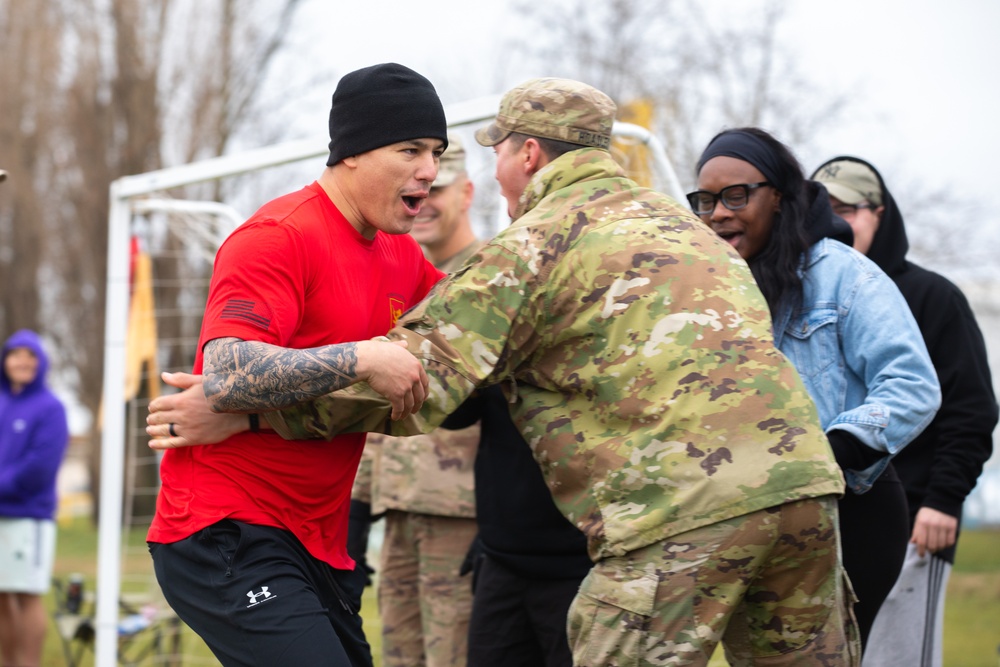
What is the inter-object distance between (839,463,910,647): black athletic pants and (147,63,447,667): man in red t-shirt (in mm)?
1503

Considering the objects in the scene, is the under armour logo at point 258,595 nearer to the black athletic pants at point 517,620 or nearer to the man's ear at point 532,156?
the black athletic pants at point 517,620

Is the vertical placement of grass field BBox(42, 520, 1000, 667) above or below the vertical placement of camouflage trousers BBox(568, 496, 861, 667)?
below

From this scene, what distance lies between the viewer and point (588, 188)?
2842mm

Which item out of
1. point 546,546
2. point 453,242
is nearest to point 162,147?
point 453,242

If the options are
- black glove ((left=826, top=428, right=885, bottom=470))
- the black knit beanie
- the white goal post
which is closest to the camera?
the black knit beanie

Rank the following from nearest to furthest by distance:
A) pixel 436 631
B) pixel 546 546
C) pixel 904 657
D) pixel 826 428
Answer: pixel 826 428, pixel 546 546, pixel 904 657, pixel 436 631

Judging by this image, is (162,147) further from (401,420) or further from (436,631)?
(401,420)

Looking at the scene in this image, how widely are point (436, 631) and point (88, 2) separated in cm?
1876

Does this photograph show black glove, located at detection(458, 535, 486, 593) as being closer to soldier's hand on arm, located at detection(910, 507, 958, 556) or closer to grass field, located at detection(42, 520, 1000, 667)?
soldier's hand on arm, located at detection(910, 507, 958, 556)

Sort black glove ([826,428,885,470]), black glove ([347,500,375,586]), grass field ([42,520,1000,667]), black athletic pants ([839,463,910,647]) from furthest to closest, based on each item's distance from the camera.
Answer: grass field ([42,520,1000,667]), black glove ([347,500,375,586]), black athletic pants ([839,463,910,647]), black glove ([826,428,885,470])

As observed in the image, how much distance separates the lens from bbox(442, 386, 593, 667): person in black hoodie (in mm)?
3443

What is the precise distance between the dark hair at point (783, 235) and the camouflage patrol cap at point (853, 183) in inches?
38.2

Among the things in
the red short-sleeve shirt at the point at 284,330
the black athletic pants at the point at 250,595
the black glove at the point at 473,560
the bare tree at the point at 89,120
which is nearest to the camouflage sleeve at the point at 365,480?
the black glove at the point at 473,560

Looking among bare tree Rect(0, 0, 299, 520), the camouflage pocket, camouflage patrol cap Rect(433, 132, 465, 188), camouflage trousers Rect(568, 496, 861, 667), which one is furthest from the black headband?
bare tree Rect(0, 0, 299, 520)
